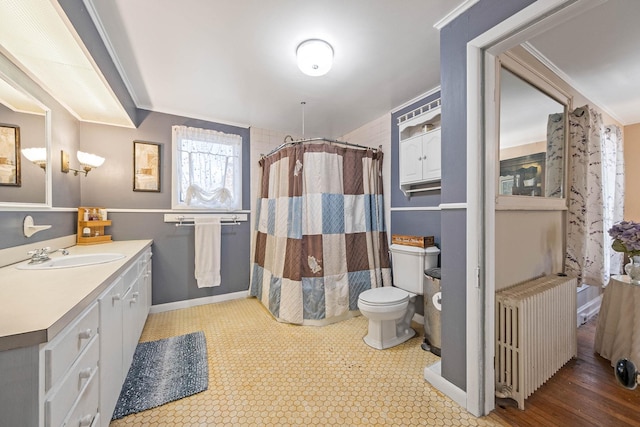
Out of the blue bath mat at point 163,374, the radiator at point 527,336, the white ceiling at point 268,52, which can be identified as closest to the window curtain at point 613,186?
the radiator at point 527,336

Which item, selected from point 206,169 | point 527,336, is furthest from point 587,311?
point 206,169

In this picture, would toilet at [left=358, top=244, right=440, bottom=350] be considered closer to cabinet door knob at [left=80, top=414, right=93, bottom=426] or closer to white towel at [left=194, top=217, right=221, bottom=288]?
cabinet door knob at [left=80, top=414, right=93, bottom=426]

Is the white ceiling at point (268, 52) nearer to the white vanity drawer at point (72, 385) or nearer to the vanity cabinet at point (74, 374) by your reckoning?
the vanity cabinet at point (74, 374)

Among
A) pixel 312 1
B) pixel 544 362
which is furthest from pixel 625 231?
pixel 312 1

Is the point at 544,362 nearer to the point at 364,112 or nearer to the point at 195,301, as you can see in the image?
the point at 364,112

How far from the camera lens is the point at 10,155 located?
4.64ft

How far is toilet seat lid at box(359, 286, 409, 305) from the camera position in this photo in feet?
6.56

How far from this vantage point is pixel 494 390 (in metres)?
1.45

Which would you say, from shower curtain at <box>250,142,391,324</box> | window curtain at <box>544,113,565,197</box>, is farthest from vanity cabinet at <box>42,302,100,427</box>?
window curtain at <box>544,113,565,197</box>

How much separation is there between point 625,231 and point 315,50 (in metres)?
2.56

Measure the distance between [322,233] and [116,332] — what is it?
1.69 m

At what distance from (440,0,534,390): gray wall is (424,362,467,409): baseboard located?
0.10 ft

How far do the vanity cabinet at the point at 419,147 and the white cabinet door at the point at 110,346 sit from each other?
243 cm

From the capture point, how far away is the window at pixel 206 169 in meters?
2.87
